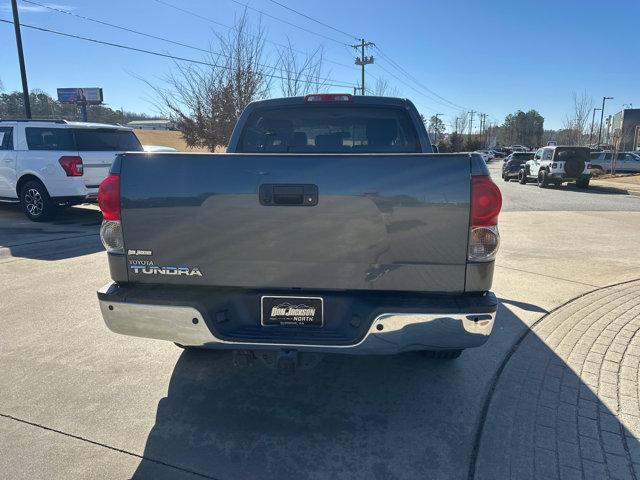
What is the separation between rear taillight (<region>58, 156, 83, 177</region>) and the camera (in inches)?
369

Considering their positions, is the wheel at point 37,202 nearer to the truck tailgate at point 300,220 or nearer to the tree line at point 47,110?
the truck tailgate at point 300,220

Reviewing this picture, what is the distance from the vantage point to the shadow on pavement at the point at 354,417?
2.54 meters

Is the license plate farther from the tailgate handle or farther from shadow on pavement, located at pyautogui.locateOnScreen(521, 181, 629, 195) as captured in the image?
shadow on pavement, located at pyautogui.locateOnScreen(521, 181, 629, 195)

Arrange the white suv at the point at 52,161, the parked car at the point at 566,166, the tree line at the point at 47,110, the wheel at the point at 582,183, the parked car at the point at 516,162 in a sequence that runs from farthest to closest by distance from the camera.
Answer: the tree line at the point at 47,110 < the parked car at the point at 516,162 < the wheel at the point at 582,183 < the parked car at the point at 566,166 < the white suv at the point at 52,161

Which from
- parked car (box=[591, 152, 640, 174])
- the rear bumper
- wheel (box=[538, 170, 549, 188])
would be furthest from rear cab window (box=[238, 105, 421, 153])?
parked car (box=[591, 152, 640, 174])

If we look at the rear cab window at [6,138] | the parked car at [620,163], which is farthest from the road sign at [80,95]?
the parked car at [620,163]

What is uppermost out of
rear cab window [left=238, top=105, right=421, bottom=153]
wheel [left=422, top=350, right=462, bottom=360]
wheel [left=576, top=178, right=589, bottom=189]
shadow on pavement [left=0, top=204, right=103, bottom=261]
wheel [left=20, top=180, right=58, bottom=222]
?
rear cab window [left=238, top=105, right=421, bottom=153]

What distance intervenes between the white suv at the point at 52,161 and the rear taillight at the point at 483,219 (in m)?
9.08

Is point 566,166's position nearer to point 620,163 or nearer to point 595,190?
point 595,190

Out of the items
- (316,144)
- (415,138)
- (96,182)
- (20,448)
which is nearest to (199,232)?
(20,448)

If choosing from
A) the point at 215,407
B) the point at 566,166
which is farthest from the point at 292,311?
the point at 566,166

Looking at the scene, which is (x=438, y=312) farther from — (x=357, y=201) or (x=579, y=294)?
(x=579, y=294)

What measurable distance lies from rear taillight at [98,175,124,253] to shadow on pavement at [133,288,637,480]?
118 centimetres

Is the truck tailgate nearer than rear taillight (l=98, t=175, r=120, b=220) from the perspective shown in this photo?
Yes
